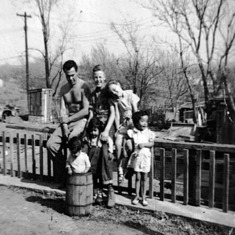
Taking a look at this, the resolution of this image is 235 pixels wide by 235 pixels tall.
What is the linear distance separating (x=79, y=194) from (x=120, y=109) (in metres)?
1.36

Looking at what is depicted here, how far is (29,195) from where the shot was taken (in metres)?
4.91

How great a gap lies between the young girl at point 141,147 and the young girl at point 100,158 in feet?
1.00

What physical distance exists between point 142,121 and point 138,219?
1.26 meters

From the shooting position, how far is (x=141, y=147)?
400 cm

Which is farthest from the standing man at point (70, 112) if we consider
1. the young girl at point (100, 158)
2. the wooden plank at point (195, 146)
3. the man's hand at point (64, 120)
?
the wooden plank at point (195, 146)

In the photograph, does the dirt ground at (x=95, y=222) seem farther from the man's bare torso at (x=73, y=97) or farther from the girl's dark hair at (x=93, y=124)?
the man's bare torso at (x=73, y=97)

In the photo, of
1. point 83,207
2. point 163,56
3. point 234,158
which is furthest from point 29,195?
point 163,56

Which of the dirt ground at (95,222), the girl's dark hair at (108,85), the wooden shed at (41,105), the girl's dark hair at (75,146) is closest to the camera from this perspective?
the dirt ground at (95,222)

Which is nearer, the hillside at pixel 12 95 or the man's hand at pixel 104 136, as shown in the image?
the man's hand at pixel 104 136

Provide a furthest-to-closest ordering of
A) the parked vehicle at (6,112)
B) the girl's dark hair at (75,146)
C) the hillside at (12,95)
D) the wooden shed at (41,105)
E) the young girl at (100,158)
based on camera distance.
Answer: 1. the hillside at (12,95)
2. the parked vehicle at (6,112)
3. the wooden shed at (41,105)
4. the young girl at (100,158)
5. the girl's dark hair at (75,146)

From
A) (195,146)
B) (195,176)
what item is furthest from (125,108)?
(195,176)

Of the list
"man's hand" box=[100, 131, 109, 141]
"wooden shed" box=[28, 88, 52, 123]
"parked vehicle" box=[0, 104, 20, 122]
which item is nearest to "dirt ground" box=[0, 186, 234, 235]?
"man's hand" box=[100, 131, 109, 141]

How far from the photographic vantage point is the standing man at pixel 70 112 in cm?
457

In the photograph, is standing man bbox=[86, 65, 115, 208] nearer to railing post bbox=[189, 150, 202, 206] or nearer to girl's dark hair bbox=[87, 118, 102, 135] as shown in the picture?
girl's dark hair bbox=[87, 118, 102, 135]
